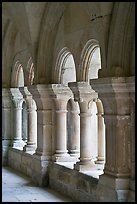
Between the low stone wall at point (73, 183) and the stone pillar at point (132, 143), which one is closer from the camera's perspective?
the stone pillar at point (132, 143)

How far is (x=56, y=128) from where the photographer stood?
8469mm

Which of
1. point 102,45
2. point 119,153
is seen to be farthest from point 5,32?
point 119,153

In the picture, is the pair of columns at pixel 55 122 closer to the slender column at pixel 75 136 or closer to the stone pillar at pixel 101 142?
the slender column at pixel 75 136

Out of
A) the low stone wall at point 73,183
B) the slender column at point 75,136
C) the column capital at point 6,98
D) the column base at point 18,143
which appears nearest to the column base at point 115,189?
the low stone wall at point 73,183

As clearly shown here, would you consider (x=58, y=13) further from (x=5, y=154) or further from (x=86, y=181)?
(x=5, y=154)

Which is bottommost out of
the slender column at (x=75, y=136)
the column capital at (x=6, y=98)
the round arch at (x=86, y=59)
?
the slender column at (x=75, y=136)

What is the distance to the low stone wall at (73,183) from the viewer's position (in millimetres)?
6621

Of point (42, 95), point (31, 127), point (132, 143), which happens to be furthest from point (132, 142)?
point (31, 127)

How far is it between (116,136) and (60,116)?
2.66 m

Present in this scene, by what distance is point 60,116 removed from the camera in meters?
8.41

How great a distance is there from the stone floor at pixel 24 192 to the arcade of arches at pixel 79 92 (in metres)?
0.19

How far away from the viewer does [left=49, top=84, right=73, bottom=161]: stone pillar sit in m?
8.33

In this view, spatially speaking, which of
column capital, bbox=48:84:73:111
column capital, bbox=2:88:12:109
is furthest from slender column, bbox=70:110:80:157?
column capital, bbox=2:88:12:109

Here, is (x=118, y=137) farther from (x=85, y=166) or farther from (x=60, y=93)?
(x=60, y=93)
